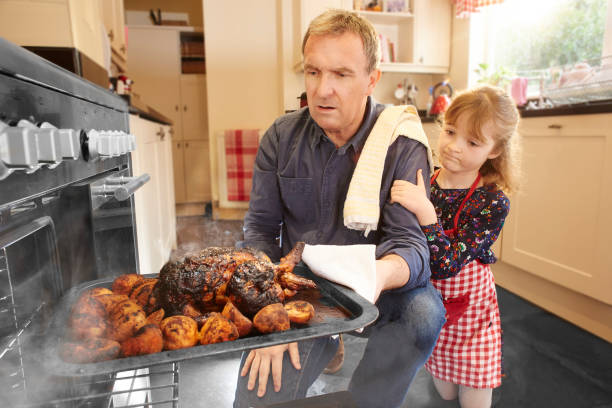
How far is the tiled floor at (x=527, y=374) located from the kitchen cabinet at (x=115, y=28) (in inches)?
80.6

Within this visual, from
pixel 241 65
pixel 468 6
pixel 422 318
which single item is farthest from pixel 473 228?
pixel 241 65

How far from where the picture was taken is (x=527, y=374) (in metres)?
1.58

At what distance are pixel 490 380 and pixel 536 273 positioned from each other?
3.41 feet

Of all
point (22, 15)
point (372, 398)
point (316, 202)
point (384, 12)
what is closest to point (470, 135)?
point (316, 202)

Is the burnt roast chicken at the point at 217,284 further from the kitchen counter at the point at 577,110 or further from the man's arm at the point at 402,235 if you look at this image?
the kitchen counter at the point at 577,110

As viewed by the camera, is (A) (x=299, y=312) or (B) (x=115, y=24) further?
(B) (x=115, y=24)

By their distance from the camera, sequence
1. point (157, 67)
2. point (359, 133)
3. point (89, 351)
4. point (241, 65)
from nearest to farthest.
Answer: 1. point (89, 351)
2. point (359, 133)
3. point (241, 65)
4. point (157, 67)

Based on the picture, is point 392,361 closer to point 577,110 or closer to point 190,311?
point 190,311

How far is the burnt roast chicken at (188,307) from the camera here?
45 cm

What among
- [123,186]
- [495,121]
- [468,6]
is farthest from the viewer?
[468,6]

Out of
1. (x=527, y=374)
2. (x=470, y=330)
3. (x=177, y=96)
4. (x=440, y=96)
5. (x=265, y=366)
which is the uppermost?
(x=177, y=96)

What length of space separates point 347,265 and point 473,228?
31.8 inches

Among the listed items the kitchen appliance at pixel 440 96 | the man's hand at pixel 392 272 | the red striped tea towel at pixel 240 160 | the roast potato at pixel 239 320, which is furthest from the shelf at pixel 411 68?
the roast potato at pixel 239 320

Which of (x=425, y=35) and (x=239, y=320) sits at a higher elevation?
(x=425, y=35)
